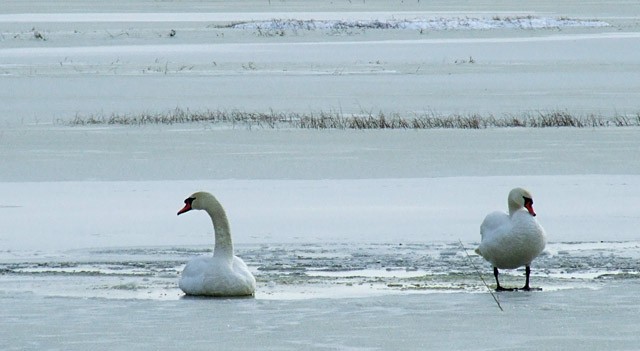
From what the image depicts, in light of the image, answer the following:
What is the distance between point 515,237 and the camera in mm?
8219

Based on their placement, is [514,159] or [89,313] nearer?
[89,313]

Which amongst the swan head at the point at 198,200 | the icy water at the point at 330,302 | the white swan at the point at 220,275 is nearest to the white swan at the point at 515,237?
the icy water at the point at 330,302

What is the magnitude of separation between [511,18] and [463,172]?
150 feet

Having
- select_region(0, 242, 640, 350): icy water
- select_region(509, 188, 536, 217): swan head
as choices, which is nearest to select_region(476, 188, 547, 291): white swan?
select_region(509, 188, 536, 217): swan head

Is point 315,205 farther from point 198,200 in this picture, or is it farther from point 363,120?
point 363,120

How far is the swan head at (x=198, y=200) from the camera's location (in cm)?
845

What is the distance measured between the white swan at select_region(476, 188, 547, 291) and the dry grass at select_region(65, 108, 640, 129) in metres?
12.5

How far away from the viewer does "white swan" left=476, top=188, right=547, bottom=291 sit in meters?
8.21

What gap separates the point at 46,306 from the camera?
7.67m

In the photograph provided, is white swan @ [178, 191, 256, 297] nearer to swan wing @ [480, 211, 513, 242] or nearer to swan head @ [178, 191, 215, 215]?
swan head @ [178, 191, 215, 215]

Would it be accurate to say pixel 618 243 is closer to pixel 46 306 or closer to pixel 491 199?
pixel 491 199

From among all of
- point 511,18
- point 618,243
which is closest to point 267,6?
point 511,18

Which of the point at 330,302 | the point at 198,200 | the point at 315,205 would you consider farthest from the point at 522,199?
the point at 315,205

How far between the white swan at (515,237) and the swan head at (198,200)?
1662 millimetres
